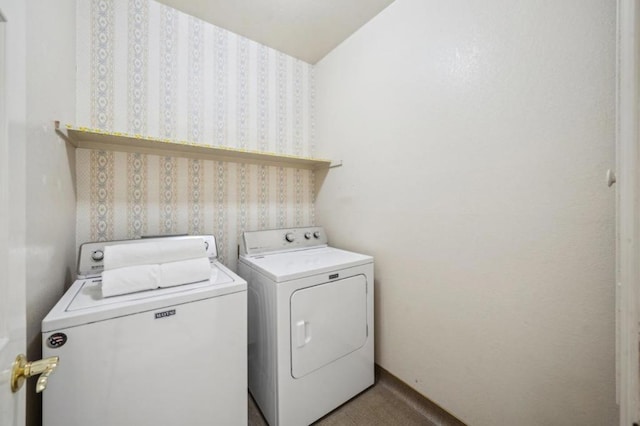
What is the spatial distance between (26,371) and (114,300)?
0.57 metres

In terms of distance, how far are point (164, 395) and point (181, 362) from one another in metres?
0.13

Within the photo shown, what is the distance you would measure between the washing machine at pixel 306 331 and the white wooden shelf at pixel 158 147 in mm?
617

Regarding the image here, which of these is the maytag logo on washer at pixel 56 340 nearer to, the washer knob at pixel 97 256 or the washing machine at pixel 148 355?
the washing machine at pixel 148 355

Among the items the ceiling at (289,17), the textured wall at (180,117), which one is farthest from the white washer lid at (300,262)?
the ceiling at (289,17)

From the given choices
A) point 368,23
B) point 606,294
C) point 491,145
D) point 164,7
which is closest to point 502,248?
point 606,294

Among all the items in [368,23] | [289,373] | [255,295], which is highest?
[368,23]

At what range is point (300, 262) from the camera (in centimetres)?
159

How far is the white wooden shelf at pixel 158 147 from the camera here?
1.29m

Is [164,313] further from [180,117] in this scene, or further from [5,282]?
[180,117]

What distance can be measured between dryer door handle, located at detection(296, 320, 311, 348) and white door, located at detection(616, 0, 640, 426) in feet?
3.66

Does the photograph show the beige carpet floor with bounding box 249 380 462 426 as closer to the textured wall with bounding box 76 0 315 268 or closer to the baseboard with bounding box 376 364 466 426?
the baseboard with bounding box 376 364 466 426

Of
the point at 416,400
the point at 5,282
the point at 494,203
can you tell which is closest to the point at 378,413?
the point at 416,400

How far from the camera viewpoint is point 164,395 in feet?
3.36

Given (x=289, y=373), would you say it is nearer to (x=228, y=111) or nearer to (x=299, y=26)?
(x=228, y=111)
